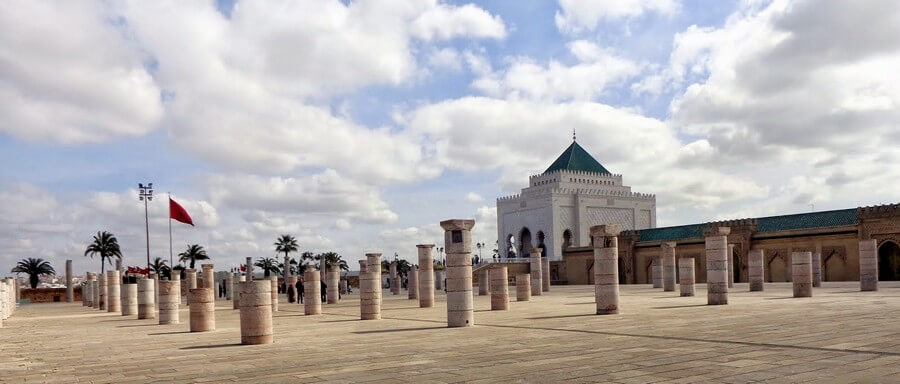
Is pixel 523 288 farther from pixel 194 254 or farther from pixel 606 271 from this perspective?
pixel 194 254

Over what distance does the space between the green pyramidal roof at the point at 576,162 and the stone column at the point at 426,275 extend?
135 ft

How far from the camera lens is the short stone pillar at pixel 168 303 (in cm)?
1739

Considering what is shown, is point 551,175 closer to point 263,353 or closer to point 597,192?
point 597,192

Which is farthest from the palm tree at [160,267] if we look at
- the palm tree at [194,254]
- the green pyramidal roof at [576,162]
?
the green pyramidal roof at [576,162]

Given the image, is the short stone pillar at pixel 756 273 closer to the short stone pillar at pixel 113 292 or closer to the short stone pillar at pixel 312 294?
the short stone pillar at pixel 312 294

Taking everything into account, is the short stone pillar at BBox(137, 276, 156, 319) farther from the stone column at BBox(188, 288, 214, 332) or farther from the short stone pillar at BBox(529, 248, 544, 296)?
the short stone pillar at BBox(529, 248, 544, 296)

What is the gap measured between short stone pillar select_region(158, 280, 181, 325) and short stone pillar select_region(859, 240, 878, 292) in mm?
19528

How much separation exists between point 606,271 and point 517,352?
7.54 m

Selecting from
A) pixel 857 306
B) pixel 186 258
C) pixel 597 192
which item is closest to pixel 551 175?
pixel 597 192

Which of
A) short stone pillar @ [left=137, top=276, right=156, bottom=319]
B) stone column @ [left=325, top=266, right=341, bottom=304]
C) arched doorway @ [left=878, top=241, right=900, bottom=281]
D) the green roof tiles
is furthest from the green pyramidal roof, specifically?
short stone pillar @ [left=137, top=276, right=156, bottom=319]

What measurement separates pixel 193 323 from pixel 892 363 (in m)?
11.8

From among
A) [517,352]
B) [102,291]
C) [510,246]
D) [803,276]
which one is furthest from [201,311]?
[510,246]

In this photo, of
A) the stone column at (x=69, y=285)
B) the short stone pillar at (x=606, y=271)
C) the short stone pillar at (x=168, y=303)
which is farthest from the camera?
the stone column at (x=69, y=285)

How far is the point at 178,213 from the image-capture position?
2850cm
